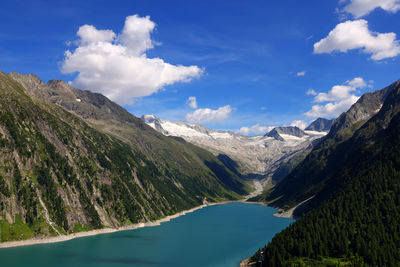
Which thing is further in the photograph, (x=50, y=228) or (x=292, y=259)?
(x=50, y=228)

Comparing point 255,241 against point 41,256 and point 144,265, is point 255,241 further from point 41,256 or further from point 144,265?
point 41,256

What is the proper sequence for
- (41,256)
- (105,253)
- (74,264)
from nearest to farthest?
(74,264) < (41,256) < (105,253)

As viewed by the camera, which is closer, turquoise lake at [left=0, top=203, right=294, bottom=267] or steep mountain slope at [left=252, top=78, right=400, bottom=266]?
steep mountain slope at [left=252, top=78, right=400, bottom=266]

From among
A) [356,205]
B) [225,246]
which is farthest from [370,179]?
[225,246]

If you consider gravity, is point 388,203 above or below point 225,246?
above

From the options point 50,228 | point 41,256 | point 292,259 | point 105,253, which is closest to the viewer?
point 292,259

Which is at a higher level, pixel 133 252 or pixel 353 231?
pixel 133 252

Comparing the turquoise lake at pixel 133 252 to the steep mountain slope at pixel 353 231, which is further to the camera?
the turquoise lake at pixel 133 252

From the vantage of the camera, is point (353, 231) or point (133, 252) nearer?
point (353, 231)

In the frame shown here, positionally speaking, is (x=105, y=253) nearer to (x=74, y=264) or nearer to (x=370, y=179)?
(x=74, y=264)

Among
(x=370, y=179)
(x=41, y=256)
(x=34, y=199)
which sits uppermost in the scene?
(x=34, y=199)
